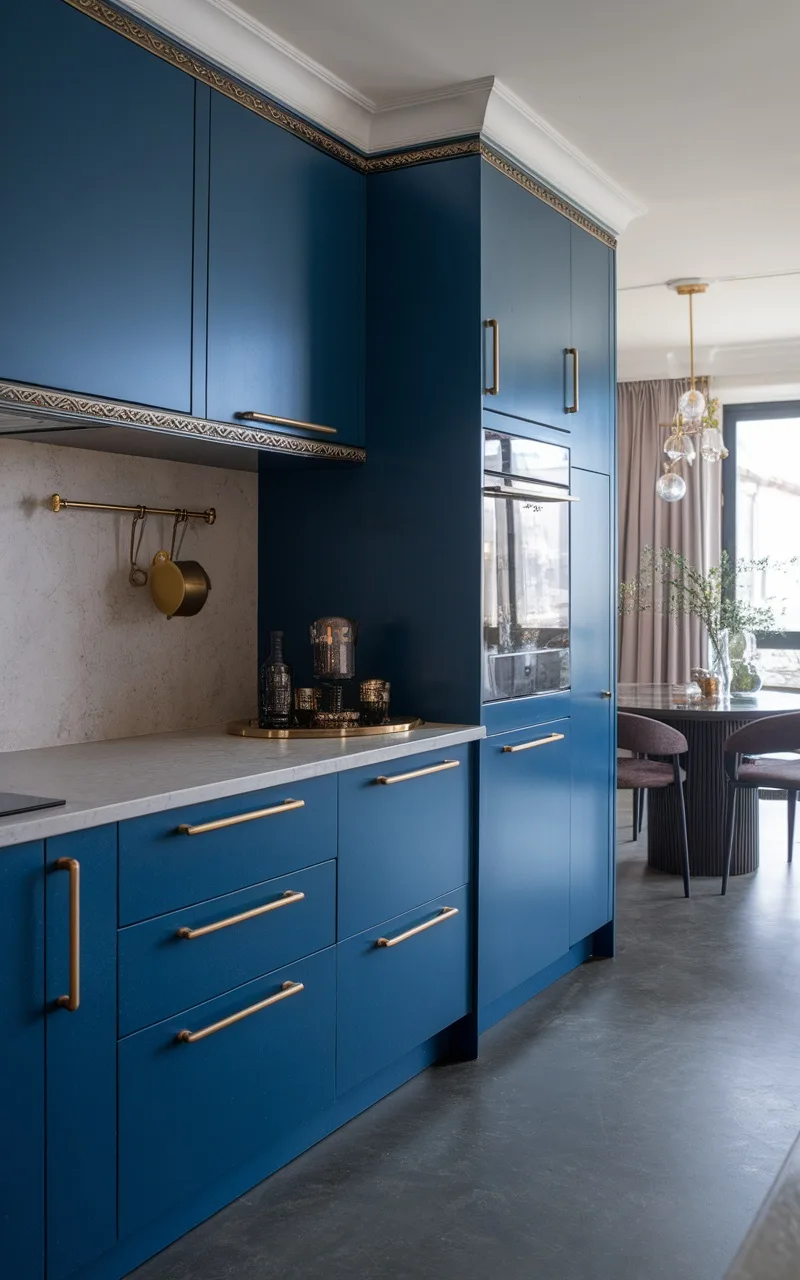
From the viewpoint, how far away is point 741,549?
279 inches

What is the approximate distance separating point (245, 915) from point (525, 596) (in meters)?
1.41

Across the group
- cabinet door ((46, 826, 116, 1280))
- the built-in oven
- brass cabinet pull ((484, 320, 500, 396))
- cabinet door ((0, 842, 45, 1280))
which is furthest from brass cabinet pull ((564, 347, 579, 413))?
cabinet door ((0, 842, 45, 1280))

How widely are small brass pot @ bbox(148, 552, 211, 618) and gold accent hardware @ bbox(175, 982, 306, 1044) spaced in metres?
1.02

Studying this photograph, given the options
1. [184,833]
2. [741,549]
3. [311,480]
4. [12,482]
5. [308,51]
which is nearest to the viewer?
[184,833]

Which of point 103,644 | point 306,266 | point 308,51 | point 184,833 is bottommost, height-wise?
point 184,833

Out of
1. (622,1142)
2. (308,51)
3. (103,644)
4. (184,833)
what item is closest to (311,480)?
(103,644)

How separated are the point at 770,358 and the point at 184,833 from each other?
17.9ft

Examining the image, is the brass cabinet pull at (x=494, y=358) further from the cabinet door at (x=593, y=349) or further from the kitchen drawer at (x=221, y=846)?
the kitchen drawer at (x=221, y=846)

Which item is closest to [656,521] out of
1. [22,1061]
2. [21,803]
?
[21,803]

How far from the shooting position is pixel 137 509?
2855 mm

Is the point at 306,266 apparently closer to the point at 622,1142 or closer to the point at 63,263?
the point at 63,263

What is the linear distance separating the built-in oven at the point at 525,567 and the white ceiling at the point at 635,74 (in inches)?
35.3

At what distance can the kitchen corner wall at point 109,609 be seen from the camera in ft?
8.38

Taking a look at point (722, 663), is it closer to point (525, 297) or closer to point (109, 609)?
point (525, 297)
